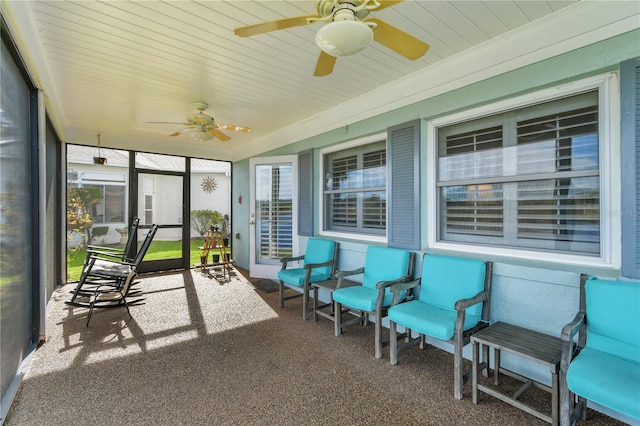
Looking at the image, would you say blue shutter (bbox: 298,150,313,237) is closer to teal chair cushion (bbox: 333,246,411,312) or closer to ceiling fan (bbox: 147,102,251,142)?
ceiling fan (bbox: 147,102,251,142)

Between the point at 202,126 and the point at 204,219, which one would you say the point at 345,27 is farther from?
the point at 204,219

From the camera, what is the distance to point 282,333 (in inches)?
118

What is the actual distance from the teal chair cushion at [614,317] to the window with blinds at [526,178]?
0.38 meters

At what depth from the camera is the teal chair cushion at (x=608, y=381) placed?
4.28 feet

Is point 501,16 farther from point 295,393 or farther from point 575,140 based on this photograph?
point 295,393

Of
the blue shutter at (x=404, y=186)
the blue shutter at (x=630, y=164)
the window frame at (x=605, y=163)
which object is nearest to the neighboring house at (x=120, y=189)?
the blue shutter at (x=404, y=186)

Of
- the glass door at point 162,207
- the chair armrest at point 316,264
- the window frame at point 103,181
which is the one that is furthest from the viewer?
the glass door at point 162,207

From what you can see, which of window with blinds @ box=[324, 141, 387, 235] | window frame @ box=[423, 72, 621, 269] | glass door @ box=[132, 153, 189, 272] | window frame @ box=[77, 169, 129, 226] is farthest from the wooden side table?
window frame @ box=[77, 169, 129, 226]

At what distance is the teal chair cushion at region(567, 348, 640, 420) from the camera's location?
51.4 inches

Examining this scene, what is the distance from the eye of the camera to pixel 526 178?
7.61ft

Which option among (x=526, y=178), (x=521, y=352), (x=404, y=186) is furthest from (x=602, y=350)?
(x=404, y=186)

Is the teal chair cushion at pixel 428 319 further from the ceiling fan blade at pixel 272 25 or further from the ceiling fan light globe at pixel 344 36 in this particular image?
the ceiling fan blade at pixel 272 25

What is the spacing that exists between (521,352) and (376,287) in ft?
3.63

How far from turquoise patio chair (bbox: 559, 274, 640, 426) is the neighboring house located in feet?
20.0
